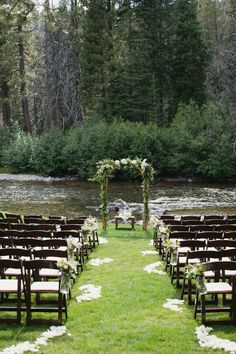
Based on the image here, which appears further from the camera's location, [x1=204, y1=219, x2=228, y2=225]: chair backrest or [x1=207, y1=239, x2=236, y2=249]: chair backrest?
[x1=204, y1=219, x2=228, y2=225]: chair backrest

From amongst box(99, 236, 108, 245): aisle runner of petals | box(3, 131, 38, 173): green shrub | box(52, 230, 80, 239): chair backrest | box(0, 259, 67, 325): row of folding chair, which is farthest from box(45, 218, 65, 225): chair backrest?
box(3, 131, 38, 173): green shrub

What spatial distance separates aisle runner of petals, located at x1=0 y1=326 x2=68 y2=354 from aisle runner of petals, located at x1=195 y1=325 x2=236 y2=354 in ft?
6.72

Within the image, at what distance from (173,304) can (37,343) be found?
9.88 feet

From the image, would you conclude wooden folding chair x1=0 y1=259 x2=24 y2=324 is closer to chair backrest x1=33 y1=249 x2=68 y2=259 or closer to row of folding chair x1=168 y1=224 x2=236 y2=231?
chair backrest x1=33 y1=249 x2=68 y2=259

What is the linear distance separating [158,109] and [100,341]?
55.5 metres

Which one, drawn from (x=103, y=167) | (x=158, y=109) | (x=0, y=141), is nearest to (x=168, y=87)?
(x=158, y=109)

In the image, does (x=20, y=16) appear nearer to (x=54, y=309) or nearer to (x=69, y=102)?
(x=54, y=309)

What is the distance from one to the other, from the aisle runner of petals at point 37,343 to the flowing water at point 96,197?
1997 centimetres

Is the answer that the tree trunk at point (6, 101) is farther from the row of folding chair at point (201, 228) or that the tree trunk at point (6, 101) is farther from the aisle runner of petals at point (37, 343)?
the aisle runner of petals at point (37, 343)

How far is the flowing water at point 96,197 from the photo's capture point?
97.2 feet

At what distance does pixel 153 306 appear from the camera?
30.3 ft

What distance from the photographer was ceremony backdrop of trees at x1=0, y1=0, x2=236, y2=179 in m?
46.0

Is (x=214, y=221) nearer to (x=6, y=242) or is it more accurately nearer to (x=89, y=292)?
(x=89, y=292)

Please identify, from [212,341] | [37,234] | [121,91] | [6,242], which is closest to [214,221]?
[37,234]
